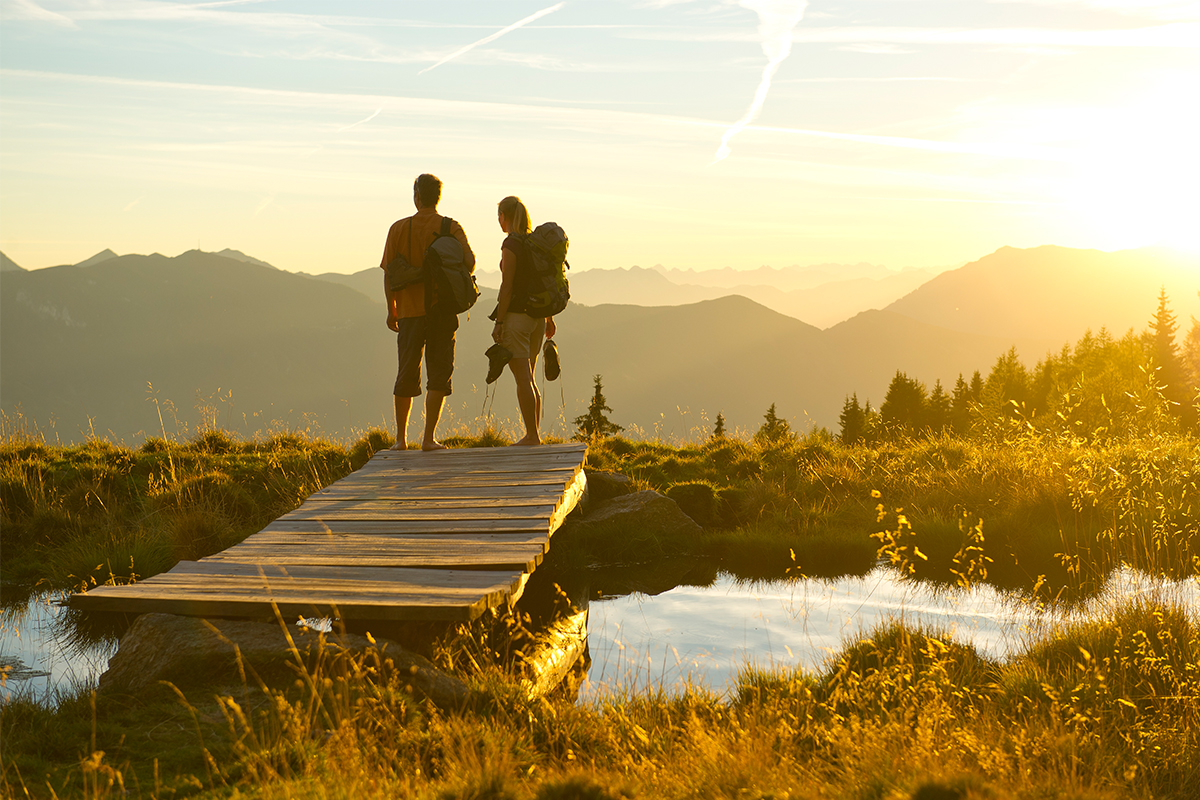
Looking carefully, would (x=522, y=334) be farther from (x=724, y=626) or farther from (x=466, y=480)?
(x=724, y=626)

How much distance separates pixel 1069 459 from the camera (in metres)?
9.74

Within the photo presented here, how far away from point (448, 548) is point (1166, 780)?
448 centimetres

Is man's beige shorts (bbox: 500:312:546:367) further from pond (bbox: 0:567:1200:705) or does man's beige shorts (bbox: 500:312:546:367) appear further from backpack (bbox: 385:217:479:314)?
pond (bbox: 0:567:1200:705)

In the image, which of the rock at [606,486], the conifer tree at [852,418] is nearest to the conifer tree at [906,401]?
the conifer tree at [852,418]

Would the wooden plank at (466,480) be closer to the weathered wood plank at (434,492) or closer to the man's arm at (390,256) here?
the weathered wood plank at (434,492)

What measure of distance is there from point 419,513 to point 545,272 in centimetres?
307

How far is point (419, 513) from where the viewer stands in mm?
7207

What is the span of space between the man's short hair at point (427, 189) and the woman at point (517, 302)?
0.71m

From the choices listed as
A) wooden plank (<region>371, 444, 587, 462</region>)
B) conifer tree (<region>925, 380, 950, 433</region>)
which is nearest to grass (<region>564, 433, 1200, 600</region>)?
wooden plank (<region>371, 444, 587, 462</region>)

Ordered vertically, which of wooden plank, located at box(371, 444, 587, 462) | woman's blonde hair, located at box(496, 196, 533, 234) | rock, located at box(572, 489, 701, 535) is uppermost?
woman's blonde hair, located at box(496, 196, 533, 234)

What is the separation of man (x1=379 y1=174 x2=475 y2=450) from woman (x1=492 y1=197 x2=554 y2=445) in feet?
1.56

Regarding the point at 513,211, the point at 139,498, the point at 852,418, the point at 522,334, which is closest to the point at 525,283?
the point at 522,334

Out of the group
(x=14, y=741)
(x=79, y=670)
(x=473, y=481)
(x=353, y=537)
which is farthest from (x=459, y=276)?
(x=14, y=741)

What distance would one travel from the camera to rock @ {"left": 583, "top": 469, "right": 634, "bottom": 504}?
995 centimetres
